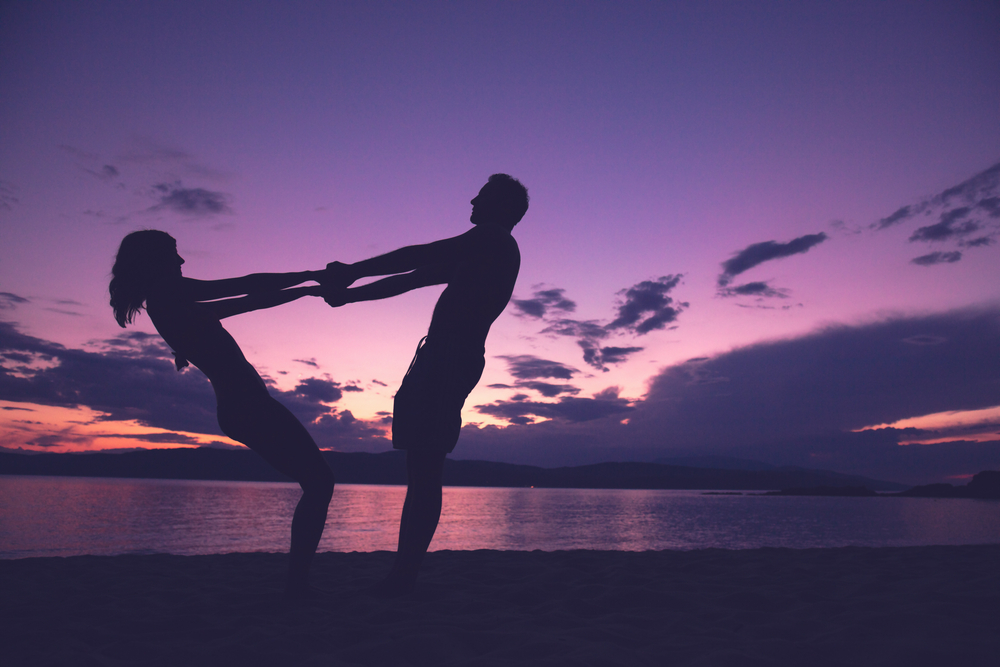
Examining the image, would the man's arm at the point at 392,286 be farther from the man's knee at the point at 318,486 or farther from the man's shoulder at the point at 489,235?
the man's knee at the point at 318,486

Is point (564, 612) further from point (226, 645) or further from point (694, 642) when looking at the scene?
point (226, 645)

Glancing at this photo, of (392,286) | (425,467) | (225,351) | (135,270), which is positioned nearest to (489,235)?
(392,286)

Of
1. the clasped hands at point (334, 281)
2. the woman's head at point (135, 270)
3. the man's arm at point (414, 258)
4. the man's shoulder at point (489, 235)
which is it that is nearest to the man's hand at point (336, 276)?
the clasped hands at point (334, 281)

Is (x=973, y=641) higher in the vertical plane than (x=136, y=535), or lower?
higher

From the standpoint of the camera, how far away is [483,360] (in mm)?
3570

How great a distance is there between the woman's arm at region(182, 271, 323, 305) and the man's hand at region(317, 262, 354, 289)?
7.5 inches

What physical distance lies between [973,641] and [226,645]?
3.38m

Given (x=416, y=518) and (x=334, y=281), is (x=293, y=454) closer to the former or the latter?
(x=416, y=518)

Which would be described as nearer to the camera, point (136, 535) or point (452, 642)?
point (452, 642)

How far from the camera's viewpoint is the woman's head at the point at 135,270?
3.23 m

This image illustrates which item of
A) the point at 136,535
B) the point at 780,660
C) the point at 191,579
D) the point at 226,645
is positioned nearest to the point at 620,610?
the point at 780,660

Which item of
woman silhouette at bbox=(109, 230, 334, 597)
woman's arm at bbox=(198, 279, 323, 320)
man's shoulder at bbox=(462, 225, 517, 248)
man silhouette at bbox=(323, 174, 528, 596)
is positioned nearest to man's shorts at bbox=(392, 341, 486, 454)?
man silhouette at bbox=(323, 174, 528, 596)

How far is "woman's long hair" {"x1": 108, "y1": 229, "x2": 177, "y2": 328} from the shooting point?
10.6 feet

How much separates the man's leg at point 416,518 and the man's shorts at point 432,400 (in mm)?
102
